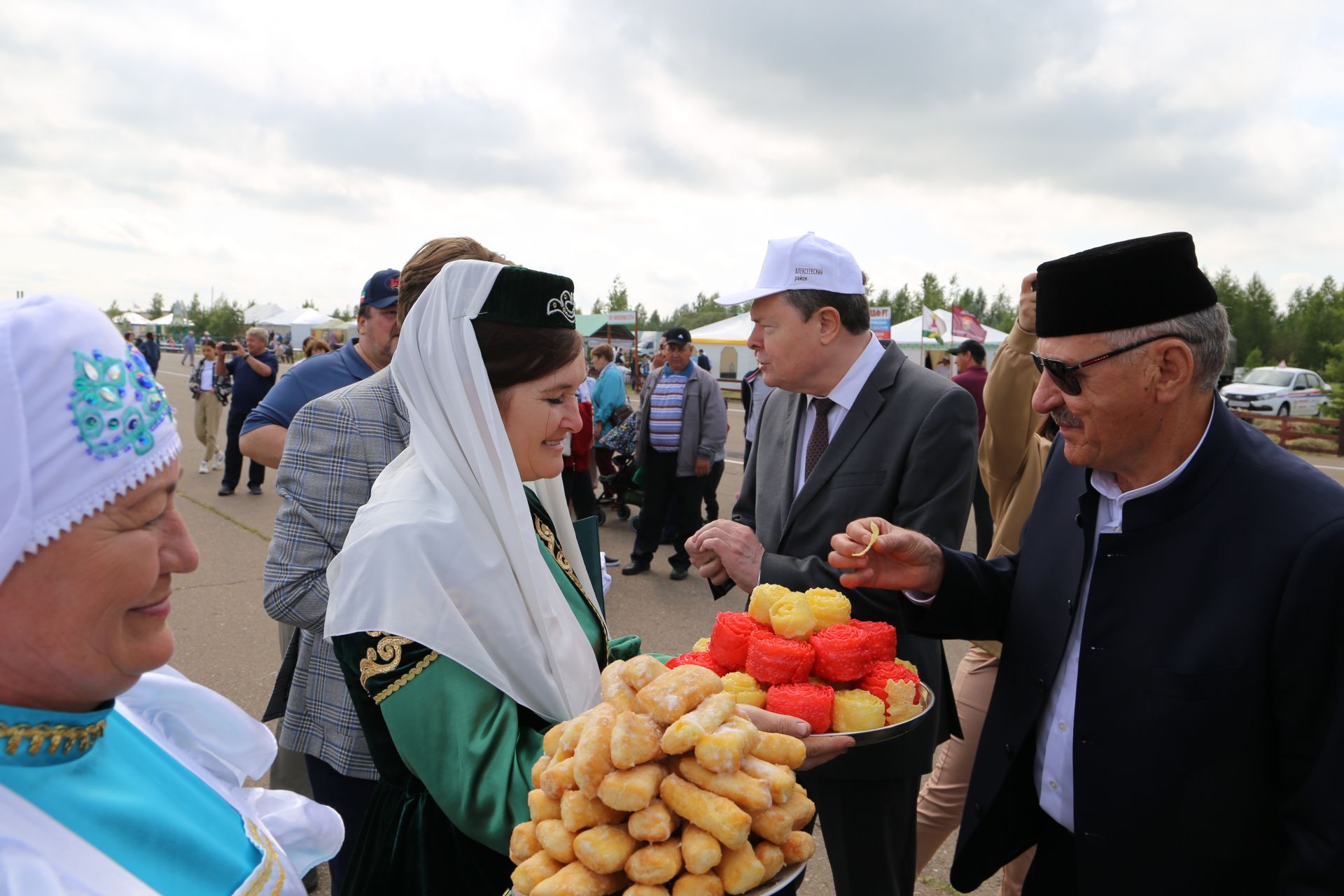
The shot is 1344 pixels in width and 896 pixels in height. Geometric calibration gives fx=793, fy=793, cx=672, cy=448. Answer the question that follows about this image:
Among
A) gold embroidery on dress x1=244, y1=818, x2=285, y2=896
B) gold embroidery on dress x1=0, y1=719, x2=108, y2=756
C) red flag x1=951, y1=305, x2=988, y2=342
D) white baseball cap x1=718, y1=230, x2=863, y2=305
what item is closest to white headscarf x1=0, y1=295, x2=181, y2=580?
gold embroidery on dress x1=0, y1=719, x2=108, y2=756

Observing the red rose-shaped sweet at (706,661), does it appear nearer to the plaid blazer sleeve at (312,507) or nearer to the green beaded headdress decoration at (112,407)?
the plaid blazer sleeve at (312,507)

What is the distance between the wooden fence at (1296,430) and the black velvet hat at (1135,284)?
2212 cm

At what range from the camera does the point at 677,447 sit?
307 inches

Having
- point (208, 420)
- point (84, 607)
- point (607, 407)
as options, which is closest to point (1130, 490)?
point (84, 607)

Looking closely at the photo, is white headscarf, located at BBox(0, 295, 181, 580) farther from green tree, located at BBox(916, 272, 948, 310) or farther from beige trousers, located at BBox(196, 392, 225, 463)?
green tree, located at BBox(916, 272, 948, 310)

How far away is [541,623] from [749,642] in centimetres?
56

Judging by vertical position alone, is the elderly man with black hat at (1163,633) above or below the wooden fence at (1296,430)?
above

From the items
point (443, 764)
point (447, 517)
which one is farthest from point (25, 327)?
point (443, 764)

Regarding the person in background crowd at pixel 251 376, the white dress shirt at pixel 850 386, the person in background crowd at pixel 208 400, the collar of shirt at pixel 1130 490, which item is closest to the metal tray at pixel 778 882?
the collar of shirt at pixel 1130 490

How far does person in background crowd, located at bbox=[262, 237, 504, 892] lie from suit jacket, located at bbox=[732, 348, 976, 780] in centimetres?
132

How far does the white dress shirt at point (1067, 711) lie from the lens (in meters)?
1.91

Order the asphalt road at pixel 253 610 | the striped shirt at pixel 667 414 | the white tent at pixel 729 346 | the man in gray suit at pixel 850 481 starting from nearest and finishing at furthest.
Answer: the man in gray suit at pixel 850 481 → the asphalt road at pixel 253 610 → the striped shirt at pixel 667 414 → the white tent at pixel 729 346

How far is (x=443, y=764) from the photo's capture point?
151cm

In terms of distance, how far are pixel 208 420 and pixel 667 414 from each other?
8673 mm
